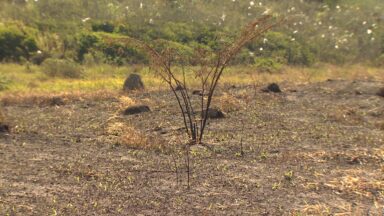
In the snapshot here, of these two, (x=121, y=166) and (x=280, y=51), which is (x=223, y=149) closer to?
(x=121, y=166)

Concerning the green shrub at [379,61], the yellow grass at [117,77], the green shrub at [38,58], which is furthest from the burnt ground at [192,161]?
the green shrub at [379,61]

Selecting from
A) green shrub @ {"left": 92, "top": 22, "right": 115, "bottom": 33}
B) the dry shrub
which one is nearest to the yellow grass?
the dry shrub

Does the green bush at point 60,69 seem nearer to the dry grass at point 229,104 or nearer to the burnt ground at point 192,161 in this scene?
the burnt ground at point 192,161

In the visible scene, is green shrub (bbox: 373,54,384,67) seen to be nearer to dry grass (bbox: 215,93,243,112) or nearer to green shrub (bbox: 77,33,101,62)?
green shrub (bbox: 77,33,101,62)

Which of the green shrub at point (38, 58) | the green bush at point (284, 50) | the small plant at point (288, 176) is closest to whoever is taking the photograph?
the small plant at point (288, 176)

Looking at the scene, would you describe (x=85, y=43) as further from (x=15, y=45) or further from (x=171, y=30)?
(x=171, y=30)

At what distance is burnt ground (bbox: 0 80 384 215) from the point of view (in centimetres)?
492

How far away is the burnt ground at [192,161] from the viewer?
194 inches

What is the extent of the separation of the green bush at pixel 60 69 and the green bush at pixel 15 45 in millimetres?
1572

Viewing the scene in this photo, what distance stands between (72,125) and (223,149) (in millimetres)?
2858

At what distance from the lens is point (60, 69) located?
533 inches

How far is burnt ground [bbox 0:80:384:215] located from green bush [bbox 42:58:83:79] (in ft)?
9.86

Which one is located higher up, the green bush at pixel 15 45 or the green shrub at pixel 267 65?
the green bush at pixel 15 45

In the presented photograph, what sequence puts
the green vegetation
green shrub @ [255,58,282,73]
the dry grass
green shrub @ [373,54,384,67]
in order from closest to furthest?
the dry grass < the green vegetation < green shrub @ [255,58,282,73] < green shrub @ [373,54,384,67]
